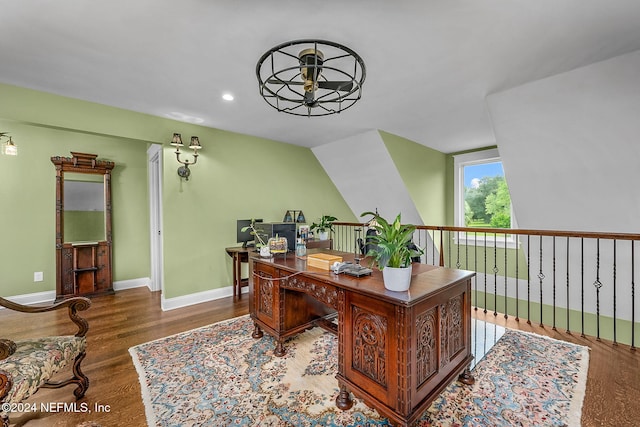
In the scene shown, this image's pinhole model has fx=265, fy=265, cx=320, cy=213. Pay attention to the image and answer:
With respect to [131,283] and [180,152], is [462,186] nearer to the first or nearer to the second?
[180,152]

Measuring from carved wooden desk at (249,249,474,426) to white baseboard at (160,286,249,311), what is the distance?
2213 mm

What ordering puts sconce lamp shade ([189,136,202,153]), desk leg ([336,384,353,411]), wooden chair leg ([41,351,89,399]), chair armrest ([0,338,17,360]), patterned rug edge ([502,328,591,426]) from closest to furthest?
chair armrest ([0,338,17,360]), patterned rug edge ([502,328,591,426]), desk leg ([336,384,353,411]), wooden chair leg ([41,351,89,399]), sconce lamp shade ([189,136,202,153])

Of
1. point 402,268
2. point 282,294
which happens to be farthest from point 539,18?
point 282,294

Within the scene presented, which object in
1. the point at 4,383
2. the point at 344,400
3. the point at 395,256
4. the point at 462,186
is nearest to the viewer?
the point at 4,383

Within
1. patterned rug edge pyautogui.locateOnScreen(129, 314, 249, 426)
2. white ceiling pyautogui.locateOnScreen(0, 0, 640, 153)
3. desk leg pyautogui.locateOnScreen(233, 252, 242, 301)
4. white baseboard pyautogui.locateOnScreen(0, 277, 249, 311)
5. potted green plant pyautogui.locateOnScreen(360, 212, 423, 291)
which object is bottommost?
patterned rug edge pyautogui.locateOnScreen(129, 314, 249, 426)

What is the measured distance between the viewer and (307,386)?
1890 mm

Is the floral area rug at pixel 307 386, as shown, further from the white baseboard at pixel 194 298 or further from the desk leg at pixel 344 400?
the white baseboard at pixel 194 298

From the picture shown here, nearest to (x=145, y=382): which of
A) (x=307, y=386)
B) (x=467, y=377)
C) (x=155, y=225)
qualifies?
(x=307, y=386)

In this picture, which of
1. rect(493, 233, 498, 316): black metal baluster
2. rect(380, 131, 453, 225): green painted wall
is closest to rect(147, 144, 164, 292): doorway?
rect(380, 131, 453, 225): green painted wall

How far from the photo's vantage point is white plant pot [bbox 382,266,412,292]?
4.81 feet

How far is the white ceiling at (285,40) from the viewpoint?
62.3 inches

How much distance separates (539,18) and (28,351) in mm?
3650

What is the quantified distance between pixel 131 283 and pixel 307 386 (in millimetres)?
3967

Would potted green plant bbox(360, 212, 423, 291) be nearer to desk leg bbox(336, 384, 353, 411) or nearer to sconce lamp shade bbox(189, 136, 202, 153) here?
desk leg bbox(336, 384, 353, 411)
